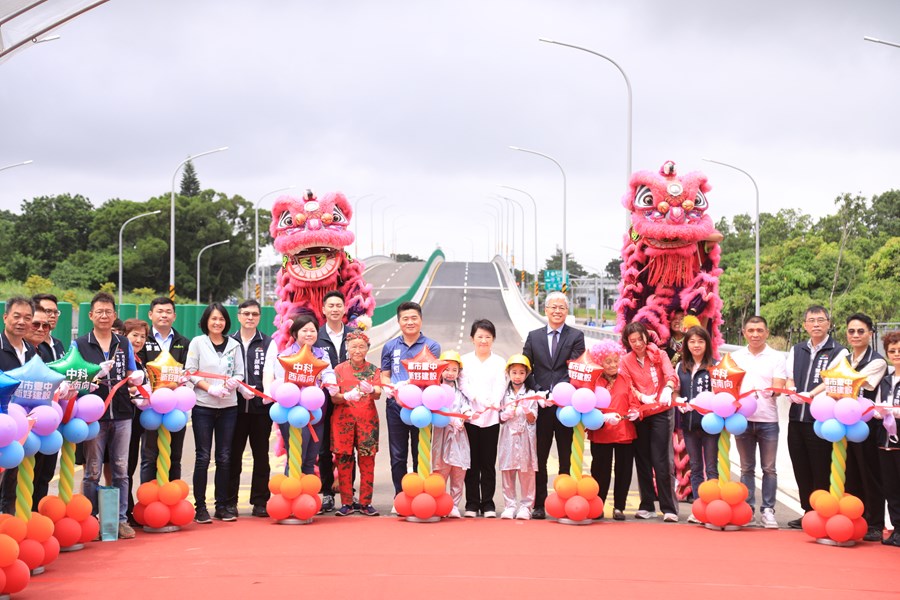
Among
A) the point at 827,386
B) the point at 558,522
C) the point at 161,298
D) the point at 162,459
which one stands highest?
the point at 161,298

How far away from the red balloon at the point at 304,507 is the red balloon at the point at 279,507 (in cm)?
5

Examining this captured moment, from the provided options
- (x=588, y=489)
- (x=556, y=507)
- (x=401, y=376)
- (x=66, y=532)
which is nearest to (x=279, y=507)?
(x=401, y=376)

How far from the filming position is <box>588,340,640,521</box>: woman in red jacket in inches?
355

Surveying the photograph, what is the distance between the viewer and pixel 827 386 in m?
8.09

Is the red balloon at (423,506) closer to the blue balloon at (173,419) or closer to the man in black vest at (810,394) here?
the blue balloon at (173,419)

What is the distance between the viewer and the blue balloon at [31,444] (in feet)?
22.7

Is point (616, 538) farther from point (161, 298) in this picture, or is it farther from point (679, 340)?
point (161, 298)

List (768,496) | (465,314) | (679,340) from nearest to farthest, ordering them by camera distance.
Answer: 1. (768,496)
2. (679,340)
3. (465,314)

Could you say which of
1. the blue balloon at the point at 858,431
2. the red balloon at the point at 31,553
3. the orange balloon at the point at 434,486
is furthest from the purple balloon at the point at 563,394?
the red balloon at the point at 31,553

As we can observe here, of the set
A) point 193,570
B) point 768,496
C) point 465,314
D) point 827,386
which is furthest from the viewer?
point 465,314

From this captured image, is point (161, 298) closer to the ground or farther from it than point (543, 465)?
farther from it

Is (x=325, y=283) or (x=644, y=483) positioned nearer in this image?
(x=644, y=483)

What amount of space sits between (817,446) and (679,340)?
260 cm

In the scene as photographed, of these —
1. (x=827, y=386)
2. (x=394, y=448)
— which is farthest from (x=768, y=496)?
(x=394, y=448)
